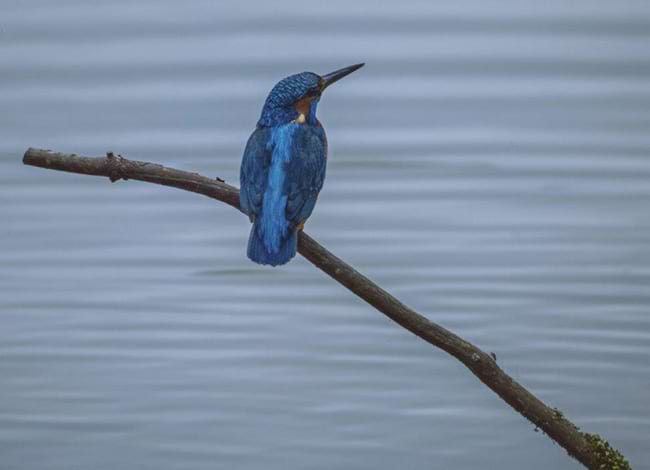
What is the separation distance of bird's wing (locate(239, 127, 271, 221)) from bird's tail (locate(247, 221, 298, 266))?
46 mm

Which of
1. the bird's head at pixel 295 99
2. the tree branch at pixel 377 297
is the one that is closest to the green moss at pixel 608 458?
the tree branch at pixel 377 297

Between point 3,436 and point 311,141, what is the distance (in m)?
1.45

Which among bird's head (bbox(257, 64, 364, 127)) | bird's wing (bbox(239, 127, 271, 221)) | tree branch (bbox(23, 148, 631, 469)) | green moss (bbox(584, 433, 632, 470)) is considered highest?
bird's head (bbox(257, 64, 364, 127))

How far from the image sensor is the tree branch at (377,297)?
2.69 metres

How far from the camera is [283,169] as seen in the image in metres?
3.08

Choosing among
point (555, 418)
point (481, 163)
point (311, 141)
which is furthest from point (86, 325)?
point (555, 418)

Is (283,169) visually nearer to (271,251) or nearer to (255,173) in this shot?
(255,173)

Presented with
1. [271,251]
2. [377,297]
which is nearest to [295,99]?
[271,251]

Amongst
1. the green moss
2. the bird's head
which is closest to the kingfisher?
the bird's head

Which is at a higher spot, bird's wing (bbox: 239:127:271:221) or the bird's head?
the bird's head

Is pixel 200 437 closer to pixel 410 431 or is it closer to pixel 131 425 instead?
pixel 131 425

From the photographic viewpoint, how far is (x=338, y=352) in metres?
4.47

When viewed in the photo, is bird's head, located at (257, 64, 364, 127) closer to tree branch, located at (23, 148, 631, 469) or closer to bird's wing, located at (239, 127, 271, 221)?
bird's wing, located at (239, 127, 271, 221)

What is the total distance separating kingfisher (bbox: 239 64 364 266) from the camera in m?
2.94
